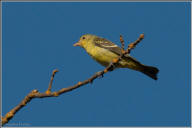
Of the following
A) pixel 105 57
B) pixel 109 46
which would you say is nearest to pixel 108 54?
pixel 105 57

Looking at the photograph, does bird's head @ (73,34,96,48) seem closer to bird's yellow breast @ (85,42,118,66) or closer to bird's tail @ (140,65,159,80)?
bird's yellow breast @ (85,42,118,66)

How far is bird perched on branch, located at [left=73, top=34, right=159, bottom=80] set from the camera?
8250mm

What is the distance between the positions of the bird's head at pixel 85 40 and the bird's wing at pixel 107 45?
0.20 metres

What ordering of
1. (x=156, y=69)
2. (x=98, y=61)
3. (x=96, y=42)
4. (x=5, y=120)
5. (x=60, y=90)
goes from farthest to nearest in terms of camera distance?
1. (x=96, y=42)
2. (x=98, y=61)
3. (x=156, y=69)
4. (x=60, y=90)
5. (x=5, y=120)

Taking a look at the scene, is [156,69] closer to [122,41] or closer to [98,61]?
[98,61]

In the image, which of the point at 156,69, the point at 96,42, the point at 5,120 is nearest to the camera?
the point at 5,120

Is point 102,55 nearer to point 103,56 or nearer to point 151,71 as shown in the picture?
point 103,56

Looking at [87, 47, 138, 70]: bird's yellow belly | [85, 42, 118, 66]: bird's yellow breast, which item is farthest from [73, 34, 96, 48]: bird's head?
[87, 47, 138, 70]: bird's yellow belly

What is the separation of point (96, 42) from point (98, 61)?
81 cm

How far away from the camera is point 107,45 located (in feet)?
29.7

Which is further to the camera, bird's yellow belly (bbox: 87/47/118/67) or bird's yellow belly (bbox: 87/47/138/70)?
bird's yellow belly (bbox: 87/47/118/67)

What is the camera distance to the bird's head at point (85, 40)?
31.2ft

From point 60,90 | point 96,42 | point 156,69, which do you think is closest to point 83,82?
point 60,90

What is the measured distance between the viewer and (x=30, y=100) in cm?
447
